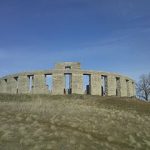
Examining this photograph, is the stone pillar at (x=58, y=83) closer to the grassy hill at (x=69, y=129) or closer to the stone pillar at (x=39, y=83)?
the stone pillar at (x=39, y=83)

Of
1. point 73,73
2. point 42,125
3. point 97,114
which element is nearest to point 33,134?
point 42,125

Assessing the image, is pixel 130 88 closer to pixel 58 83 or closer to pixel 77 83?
pixel 77 83

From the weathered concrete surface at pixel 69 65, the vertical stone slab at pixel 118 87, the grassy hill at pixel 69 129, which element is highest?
the weathered concrete surface at pixel 69 65

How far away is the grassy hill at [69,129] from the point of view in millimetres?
16766

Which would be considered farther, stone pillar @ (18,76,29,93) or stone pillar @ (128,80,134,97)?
stone pillar @ (128,80,134,97)

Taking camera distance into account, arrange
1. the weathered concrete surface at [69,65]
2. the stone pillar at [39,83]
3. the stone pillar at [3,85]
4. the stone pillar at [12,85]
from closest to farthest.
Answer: the stone pillar at [39,83]
the weathered concrete surface at [69,65]
the stone pillar at [12,85]
the stone pillar at [3,85]

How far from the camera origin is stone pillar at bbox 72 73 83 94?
161 ft

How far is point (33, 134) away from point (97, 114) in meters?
7.65

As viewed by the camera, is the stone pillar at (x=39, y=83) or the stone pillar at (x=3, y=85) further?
the stone pillar at (x=3, y=85)

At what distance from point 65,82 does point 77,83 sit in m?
2.17

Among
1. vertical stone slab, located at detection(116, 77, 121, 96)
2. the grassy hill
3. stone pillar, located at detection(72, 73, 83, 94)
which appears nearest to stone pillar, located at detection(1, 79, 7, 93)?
stone pillar, located at detection(72, 73, 83, 94)

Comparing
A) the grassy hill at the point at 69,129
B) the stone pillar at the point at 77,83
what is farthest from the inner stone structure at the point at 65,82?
the grassy hill at the point at 69,129

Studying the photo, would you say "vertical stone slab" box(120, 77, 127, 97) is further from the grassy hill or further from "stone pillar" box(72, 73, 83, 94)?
the grassy hill

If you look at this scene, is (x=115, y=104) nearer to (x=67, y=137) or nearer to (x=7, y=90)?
(x=67, y=137)
